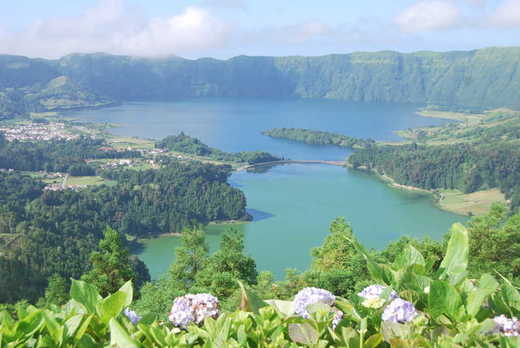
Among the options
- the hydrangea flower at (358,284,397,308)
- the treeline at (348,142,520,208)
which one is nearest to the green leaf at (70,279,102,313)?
the hydrangea flower at (358,284,397,308)

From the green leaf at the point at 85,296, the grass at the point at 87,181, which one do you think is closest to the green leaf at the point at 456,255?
the green leaf at the point at 85,296

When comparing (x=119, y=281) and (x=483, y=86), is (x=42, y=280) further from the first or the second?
(x=483, y=86)

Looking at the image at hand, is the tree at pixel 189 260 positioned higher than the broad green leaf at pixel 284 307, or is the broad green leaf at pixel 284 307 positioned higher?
the broad green leaf at pixel 284 307

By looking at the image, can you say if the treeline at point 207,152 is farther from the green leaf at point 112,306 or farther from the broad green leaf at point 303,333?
the broad green leaf at point 303,333

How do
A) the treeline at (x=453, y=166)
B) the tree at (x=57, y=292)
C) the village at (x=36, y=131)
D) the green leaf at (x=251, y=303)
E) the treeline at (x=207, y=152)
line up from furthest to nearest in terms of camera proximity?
the village at (x=36, y=131) → the treeline at (x=207, y=152) → the treeline at (x=453, y=166) → the tree at (x=57, y=292) → the green leaf at (x=251, y=303)

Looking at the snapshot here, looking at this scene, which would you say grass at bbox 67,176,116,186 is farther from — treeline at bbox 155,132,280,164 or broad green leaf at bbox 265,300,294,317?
broad green leaf at bbox 265,300,294,317
